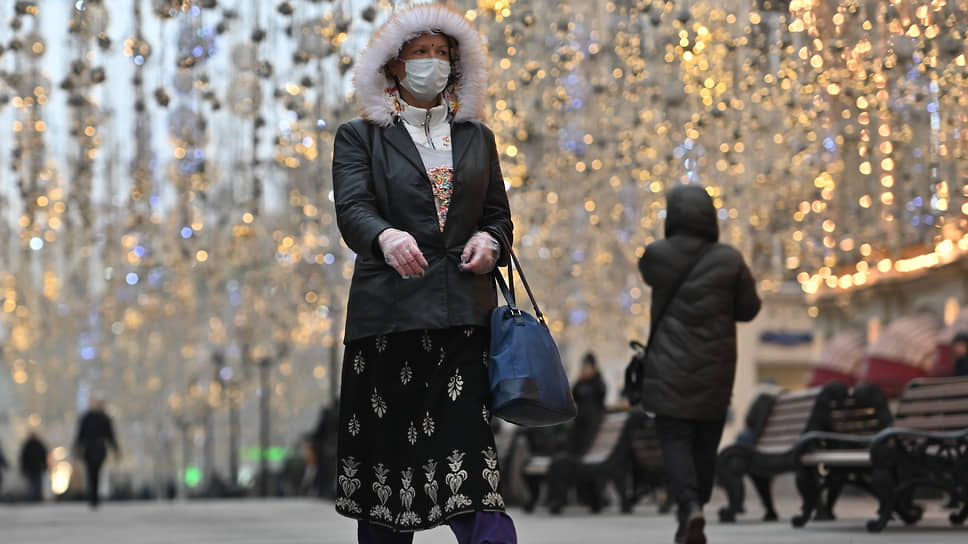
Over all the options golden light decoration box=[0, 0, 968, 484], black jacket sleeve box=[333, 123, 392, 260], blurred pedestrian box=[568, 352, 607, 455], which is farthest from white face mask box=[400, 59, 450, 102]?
blurred pedestrian box=[568, 352, 607, 455]

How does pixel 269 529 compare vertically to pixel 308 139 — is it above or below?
below

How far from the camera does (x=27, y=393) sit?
56.4m

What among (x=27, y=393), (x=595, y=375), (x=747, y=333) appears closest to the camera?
(x=595, y=375)

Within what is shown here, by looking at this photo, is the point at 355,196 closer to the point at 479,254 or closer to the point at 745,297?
the point at 479,254

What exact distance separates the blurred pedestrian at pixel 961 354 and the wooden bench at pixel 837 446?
6.27m

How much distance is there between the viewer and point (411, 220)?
5855 millimetres

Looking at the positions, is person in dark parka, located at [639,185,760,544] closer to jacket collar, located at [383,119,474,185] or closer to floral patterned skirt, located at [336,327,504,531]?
jacket collar, located at [383,119,474,185]

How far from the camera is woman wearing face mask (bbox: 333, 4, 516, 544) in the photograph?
5.62m

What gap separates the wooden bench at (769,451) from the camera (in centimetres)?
1267

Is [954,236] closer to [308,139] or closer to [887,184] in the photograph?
[887,184]

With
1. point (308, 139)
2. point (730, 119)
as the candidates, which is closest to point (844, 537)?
point (730, 119)

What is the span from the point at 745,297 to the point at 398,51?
4.11m

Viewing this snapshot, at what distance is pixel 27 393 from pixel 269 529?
43306 millimetres

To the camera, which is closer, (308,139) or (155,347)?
(308,139)
